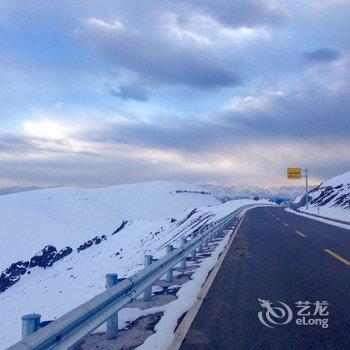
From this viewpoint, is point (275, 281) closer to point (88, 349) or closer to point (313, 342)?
point (313, 342)

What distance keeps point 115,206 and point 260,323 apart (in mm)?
125185

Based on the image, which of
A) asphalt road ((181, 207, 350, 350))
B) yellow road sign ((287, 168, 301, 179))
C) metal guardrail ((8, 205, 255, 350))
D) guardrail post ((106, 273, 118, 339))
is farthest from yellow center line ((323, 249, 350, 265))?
yellow road sign ((287, 168, 301, 179))

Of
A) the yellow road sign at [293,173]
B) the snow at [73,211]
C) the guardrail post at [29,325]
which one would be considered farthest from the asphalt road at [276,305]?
the yellow road sign at [293,173]

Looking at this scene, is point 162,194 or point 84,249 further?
point 162,194

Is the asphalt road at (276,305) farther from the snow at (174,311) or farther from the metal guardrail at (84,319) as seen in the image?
the metal guardrail at (84,319)

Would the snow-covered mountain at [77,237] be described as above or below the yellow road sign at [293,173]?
below

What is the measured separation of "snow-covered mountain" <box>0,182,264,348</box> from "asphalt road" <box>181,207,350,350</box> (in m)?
11.3

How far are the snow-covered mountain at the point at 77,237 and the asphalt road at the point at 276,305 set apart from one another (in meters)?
11.3

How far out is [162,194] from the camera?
152 meters

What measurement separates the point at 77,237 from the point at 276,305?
68.6 metres

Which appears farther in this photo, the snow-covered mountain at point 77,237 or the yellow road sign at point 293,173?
the yellow road sign at point 293,173

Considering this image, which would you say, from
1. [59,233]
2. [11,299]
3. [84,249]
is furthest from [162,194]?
[11,299]

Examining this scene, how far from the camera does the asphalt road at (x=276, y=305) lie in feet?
17.8

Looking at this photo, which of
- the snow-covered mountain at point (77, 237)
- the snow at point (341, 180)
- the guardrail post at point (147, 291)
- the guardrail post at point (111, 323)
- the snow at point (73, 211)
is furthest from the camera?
the snow at point (73, 211)
